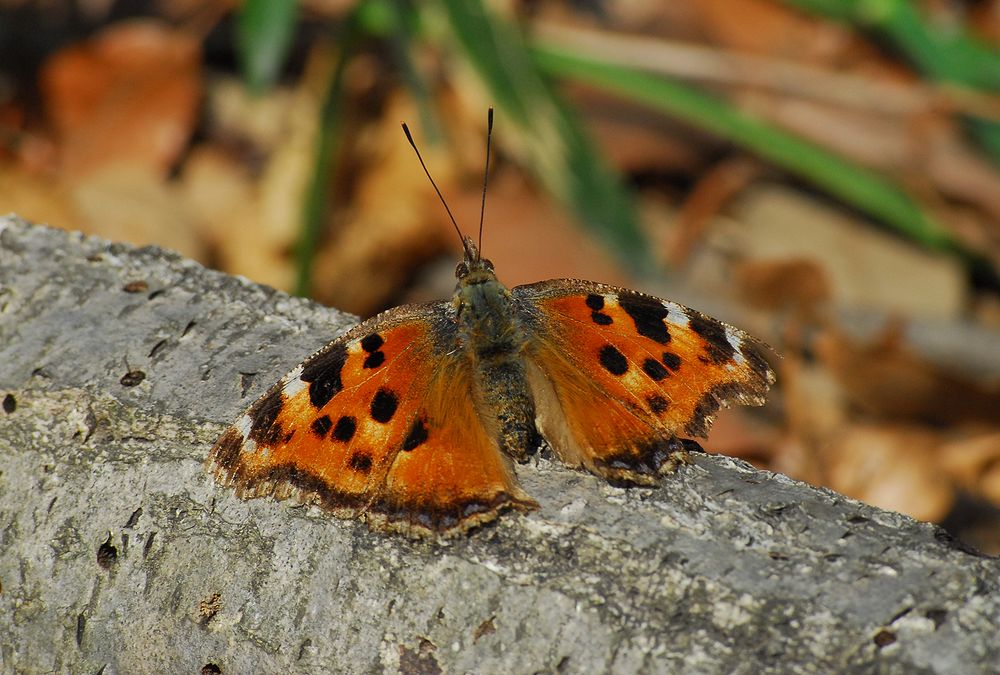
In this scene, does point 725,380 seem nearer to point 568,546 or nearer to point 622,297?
point 622,297

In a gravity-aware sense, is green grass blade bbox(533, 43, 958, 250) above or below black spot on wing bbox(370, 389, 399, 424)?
above

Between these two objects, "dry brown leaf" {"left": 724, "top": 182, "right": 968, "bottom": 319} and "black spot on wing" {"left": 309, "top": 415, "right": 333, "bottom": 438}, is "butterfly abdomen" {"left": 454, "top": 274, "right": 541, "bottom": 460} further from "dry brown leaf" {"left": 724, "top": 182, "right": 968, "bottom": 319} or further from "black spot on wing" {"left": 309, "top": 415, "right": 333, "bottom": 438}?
"dry brown leaf" {"left": 724, "top": 182, "right": 968, "bottom": 319}

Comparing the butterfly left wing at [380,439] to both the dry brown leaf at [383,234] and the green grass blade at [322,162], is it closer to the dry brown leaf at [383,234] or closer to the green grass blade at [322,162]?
the green grass blade at [322,162]

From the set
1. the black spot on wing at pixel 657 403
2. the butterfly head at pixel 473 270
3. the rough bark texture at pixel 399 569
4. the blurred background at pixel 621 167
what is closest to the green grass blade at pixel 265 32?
the blurred background at pixel 621 167

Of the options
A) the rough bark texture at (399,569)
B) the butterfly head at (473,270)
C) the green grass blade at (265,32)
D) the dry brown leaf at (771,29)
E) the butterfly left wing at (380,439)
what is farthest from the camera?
the dry brown leaf at (771,29)

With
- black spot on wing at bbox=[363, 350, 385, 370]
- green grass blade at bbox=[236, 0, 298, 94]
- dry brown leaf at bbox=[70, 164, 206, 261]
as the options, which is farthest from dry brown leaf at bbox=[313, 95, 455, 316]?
black spot on wing at bbox=[363, 350, 385, 370]
